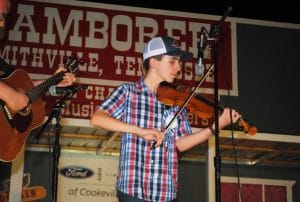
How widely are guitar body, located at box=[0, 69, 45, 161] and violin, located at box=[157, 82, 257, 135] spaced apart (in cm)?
127

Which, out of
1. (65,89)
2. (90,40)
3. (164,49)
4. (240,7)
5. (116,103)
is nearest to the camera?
(116,103)

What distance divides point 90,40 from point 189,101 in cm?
309

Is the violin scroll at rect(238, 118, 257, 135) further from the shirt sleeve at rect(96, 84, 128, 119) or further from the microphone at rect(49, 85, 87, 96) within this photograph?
the microphone at rect(49, 85, 87, 96)

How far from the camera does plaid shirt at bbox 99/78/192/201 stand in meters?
3.52

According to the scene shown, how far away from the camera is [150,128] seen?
3.66 meters

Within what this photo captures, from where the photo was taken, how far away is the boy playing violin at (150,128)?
3504mm

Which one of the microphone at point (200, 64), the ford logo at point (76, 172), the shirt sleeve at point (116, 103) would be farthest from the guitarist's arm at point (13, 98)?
the ford logo at point (76, 172)

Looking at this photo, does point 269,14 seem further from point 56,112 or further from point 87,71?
point 56,112

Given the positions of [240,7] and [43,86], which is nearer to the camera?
[43,86]

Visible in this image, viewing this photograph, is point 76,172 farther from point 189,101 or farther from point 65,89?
point 189,101

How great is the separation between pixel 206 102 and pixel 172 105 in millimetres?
479

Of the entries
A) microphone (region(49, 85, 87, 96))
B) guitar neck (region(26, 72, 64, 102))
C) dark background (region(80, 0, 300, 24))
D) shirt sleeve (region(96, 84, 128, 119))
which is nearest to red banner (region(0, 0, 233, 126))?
guitar neck (region(26, 72, 64, 102))

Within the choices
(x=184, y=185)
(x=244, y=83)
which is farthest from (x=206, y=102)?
(x=184, y=185)

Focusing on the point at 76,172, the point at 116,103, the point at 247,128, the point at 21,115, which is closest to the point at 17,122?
the point at 21,115
